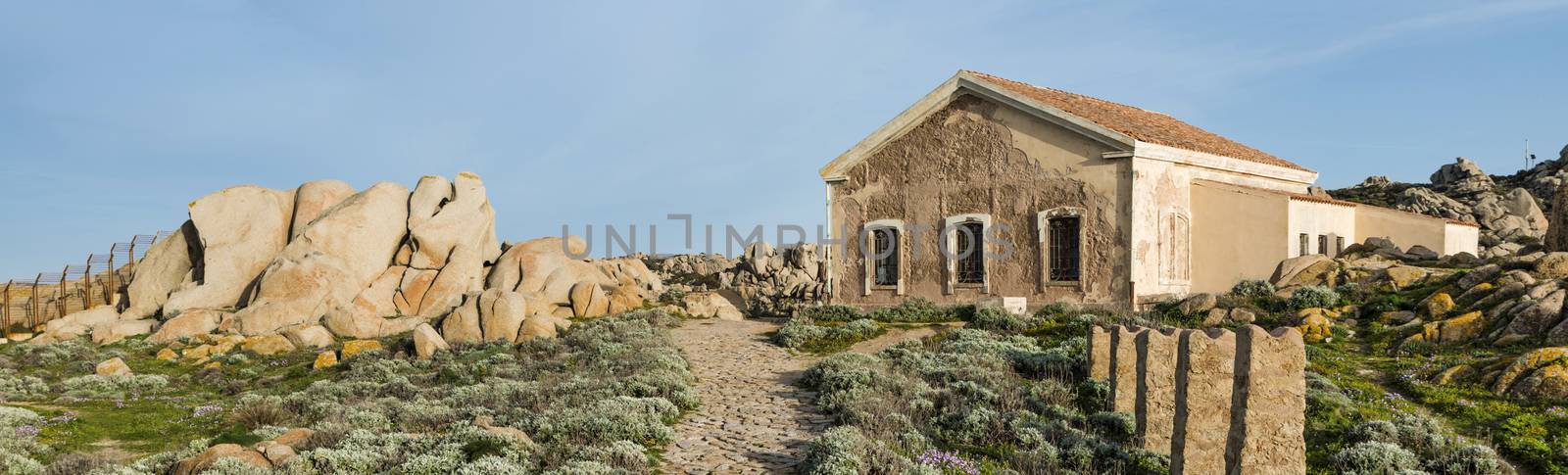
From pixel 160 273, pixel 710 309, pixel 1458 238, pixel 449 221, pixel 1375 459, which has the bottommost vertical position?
pixel 1375 459

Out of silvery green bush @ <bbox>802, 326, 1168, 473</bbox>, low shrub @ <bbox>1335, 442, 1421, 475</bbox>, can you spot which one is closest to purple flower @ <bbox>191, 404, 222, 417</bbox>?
silvery green bush @ <bbox>802, 326, 1168, 473</bbox>

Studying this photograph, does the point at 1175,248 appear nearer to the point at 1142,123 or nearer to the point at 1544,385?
A: the point at 1142,123

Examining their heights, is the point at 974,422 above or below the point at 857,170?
below

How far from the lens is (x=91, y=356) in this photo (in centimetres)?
2728

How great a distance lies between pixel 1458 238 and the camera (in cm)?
3244

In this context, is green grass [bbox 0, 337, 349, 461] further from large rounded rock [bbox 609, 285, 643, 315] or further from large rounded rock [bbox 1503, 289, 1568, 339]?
large rounded rock [bbox 1503, 289, 1568, 339]

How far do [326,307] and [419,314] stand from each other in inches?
110

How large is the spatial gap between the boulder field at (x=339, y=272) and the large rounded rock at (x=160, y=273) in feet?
0.16

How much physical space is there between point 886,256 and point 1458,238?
1859cm

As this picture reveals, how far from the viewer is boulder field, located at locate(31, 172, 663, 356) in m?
30.9

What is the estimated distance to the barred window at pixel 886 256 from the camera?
101 feet

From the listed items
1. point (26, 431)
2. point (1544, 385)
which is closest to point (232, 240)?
point (26, 431)

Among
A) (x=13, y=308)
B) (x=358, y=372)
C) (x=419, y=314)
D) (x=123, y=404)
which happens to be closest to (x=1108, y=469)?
(x=358, y=372)

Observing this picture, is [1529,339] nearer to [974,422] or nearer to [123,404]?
[974,422]
